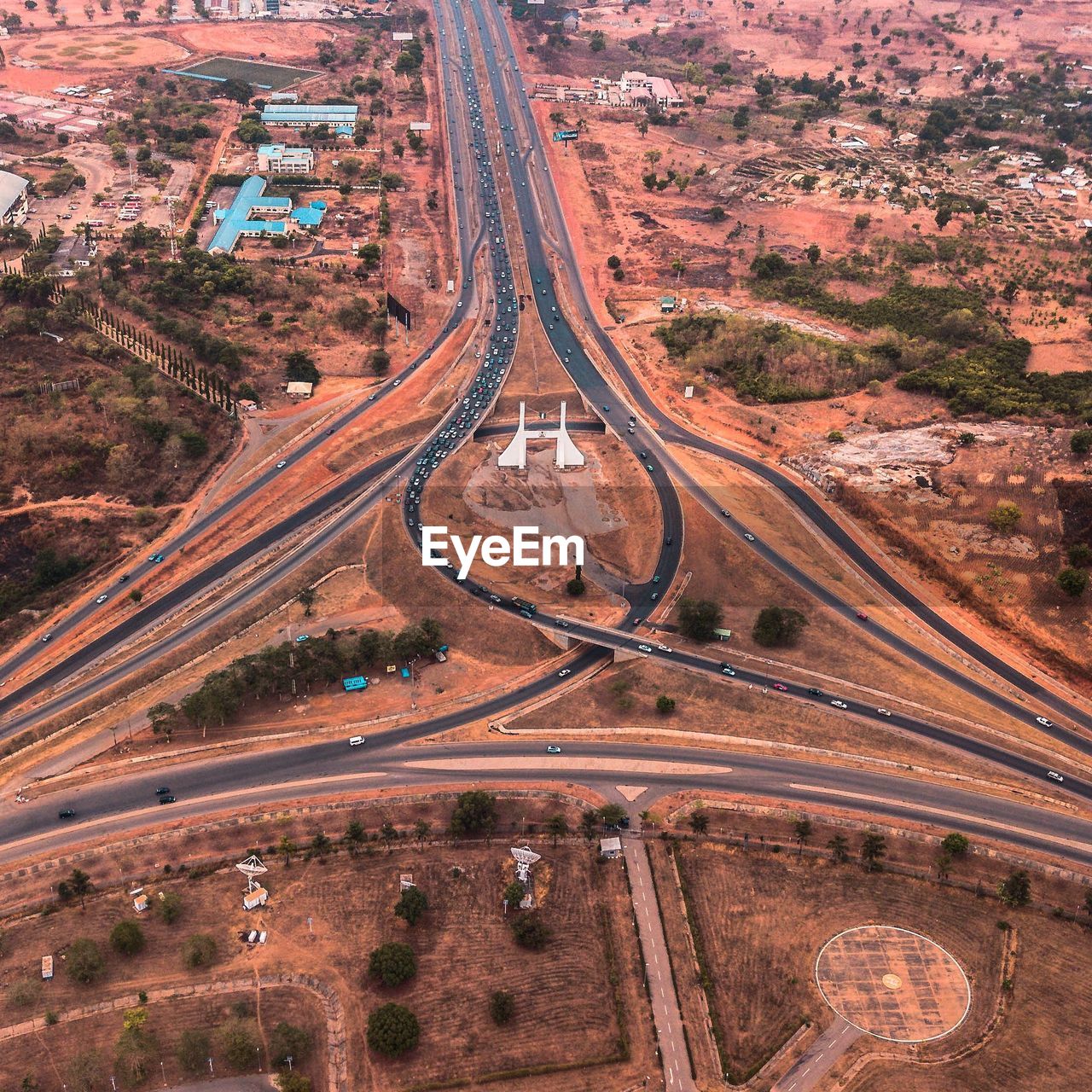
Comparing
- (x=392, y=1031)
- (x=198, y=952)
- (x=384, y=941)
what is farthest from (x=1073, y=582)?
(x=198, y=952)

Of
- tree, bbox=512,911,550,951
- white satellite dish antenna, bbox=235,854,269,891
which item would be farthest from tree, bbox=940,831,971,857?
white satellite dish antenna, bbox=235,854,269,891

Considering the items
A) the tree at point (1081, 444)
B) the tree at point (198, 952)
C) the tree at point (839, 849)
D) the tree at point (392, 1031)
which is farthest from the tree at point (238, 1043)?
the tree at point (1081, 444)

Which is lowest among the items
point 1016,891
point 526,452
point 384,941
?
point 384,941

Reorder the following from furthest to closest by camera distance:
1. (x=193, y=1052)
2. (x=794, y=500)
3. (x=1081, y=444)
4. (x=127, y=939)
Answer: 1. (x=794, y=500)
2. (x=1081, y=444)
3. (x=127, y=939)
4. (x=193, y=1052)

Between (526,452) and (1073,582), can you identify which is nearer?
(1073,582)

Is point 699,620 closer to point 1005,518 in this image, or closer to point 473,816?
point 473,816

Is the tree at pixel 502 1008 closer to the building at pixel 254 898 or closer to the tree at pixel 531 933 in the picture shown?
the tree at pixel 531 933

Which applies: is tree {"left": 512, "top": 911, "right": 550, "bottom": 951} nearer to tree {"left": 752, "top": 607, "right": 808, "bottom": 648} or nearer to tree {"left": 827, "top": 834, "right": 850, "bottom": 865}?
tree {"left": 827, "top": 834, "right": 850, "bottom": 865}
